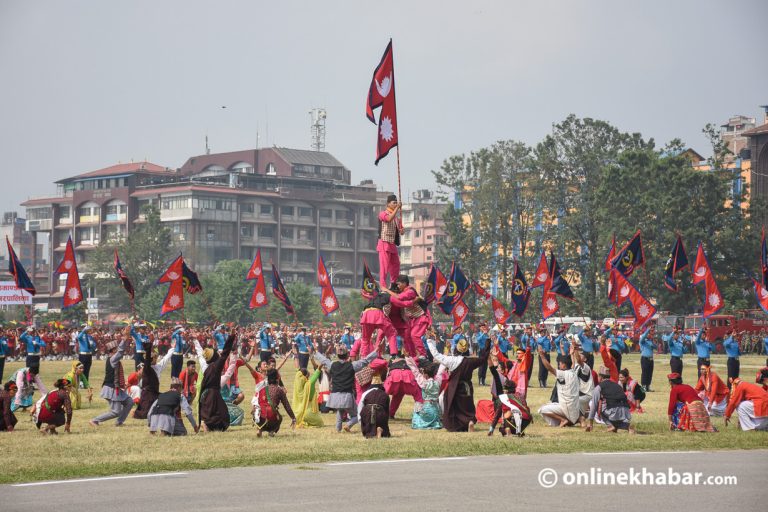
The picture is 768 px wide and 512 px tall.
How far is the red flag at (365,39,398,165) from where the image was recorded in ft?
82.3

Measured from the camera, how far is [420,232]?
15950 centimetres

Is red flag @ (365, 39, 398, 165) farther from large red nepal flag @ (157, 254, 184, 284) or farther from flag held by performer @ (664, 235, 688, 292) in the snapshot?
flag held by performer @ (664, 235, 688, 292)

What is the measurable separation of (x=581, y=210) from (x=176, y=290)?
177 ft

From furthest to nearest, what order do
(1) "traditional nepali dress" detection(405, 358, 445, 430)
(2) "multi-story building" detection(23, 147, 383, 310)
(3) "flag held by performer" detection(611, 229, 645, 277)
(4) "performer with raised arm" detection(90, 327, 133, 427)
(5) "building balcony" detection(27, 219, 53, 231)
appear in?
(5) "building balcony" detection(27, 219, 53, 231), (2) "multi-story building" detection(23, 147, 383, 310), (3) "flag held by performer" detection(611, 229, 645, 277), (4) "performer with raised arm" detection(90, 327, 133, 427), (1) "traditional nepali dress" detection(405, 358, 445, 430)

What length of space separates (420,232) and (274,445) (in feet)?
461

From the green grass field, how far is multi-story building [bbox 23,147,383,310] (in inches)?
4500

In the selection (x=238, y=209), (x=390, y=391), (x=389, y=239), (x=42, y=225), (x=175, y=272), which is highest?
(x=238, y=209)

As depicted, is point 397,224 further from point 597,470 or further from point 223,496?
point 223,496

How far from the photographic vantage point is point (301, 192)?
146625 millimetres

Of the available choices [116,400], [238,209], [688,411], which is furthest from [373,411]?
[238,209]

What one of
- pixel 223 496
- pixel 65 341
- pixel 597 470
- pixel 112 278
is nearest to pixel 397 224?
pixel 597 470

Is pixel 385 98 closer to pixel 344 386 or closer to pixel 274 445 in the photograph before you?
pixel 344 386

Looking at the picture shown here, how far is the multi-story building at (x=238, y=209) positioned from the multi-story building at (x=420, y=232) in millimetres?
7132

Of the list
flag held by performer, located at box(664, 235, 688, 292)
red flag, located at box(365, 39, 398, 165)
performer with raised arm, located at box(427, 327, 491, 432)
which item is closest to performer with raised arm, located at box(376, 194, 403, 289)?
red flag, located at box(365, 39, 398, 165)
